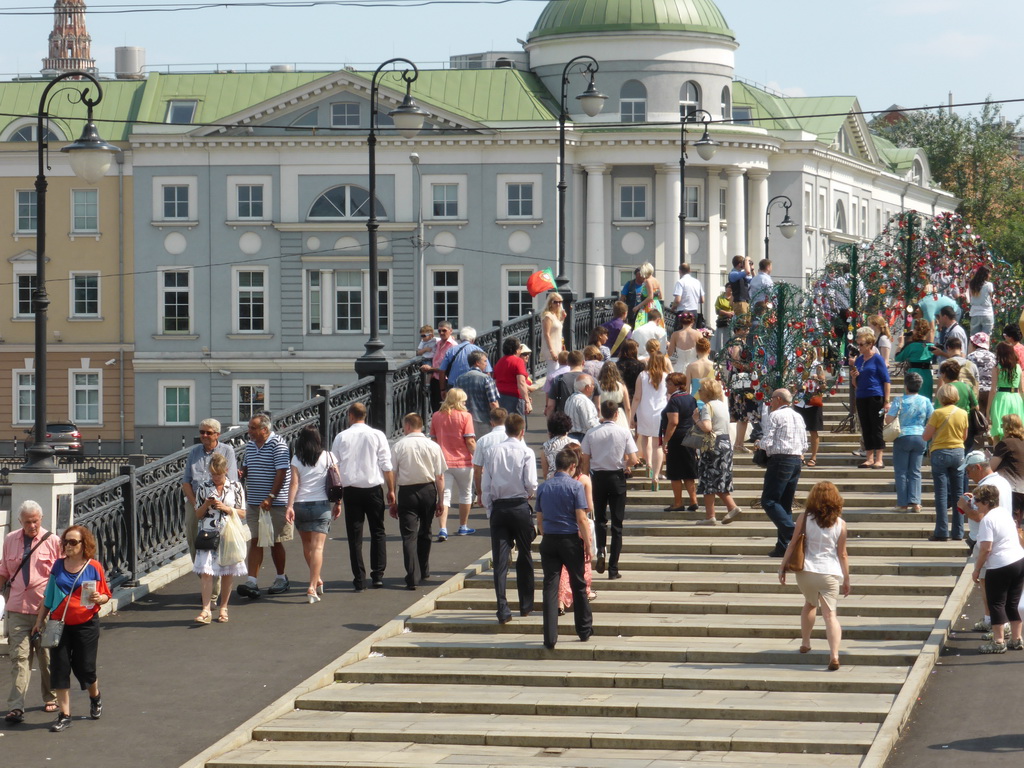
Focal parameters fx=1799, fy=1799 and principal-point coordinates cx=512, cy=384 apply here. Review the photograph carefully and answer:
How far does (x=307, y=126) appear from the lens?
63.6m

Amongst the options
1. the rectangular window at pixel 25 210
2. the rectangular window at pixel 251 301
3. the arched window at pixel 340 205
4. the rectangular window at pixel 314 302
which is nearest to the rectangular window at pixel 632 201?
the arched window at pixel 340 205

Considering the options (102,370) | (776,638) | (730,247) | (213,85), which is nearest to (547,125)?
(730,247)

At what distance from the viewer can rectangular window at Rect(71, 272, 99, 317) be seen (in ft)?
226

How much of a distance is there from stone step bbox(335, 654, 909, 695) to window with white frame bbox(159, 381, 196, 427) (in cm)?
5437

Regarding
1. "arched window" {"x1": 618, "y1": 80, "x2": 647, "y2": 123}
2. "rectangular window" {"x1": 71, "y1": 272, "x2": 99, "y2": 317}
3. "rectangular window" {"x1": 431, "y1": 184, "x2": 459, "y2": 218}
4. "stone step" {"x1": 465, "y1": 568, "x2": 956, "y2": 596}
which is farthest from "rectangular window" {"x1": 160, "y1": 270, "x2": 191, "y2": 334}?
"stone step" {"x1": 465, "y1": 568, "x2": 956, "y2": 596}

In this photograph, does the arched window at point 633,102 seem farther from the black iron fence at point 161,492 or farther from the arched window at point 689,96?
the black iron fence at point 161,492

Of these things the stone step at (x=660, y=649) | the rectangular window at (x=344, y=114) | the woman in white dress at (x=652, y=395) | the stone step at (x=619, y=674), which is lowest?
the stone step at (x=619, y=674)

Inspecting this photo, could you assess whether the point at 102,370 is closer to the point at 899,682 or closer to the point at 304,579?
the point at 304,579

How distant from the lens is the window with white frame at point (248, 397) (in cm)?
6756

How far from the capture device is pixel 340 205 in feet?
221

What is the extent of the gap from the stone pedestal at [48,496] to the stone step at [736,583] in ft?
12.4

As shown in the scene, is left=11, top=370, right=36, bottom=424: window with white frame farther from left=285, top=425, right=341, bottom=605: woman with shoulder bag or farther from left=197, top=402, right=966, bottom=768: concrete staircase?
left=197, top=402, right=966, bottom=768: concrete staircase

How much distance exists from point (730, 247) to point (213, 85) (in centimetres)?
2063

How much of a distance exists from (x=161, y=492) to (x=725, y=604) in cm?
575
